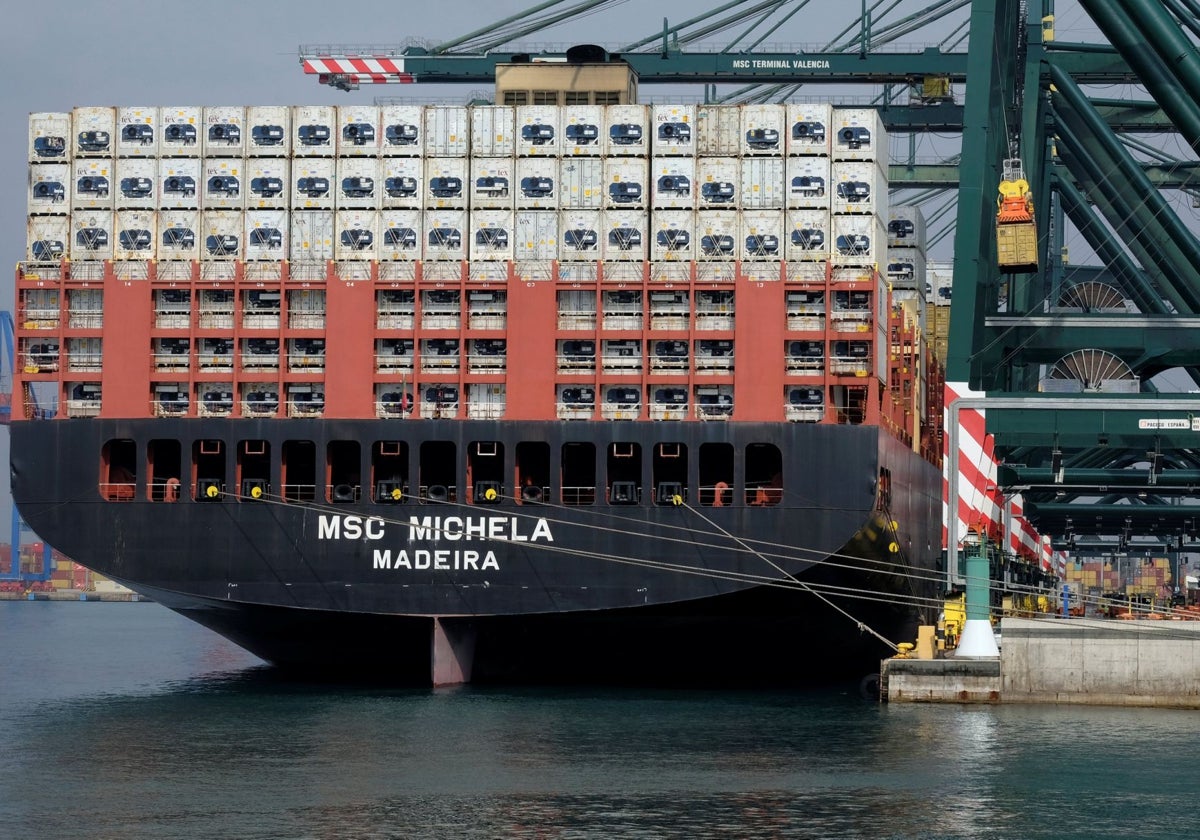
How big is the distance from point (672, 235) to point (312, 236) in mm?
9363

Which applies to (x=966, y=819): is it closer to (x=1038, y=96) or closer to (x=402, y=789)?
(x=402, y=789)

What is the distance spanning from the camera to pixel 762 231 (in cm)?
4981

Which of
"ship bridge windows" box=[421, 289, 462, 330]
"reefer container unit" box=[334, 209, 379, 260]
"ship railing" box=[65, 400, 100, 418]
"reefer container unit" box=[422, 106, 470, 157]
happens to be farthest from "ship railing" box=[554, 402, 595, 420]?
"ship railing" box=[65, 400, 100, 418]

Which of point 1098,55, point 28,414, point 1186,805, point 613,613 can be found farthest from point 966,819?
point 1098,55

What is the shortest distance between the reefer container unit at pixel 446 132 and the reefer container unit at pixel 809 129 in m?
8.40

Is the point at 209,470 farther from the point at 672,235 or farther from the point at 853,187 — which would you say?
the point at 853,187

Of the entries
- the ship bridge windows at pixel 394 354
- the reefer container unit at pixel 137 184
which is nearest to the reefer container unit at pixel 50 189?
the reefer container unit at pixel 137 184

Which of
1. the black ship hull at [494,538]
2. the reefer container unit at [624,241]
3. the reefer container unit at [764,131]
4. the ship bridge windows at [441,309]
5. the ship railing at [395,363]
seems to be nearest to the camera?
the black ship hull at [494,538]

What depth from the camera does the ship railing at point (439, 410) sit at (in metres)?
48.7

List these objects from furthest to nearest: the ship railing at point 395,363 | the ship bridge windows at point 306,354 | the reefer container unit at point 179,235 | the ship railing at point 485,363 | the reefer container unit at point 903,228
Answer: the reefer container unit at point 903,228 < the reefer container unit at point 179,235 < the ship bridge windows at point 306,354 < the ship railing at point 395,363 < the ship railing at point 485,363

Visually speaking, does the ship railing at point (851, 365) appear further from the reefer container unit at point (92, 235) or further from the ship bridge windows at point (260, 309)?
the reefer container unit at point (92, 235)

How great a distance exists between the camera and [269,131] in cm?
5091

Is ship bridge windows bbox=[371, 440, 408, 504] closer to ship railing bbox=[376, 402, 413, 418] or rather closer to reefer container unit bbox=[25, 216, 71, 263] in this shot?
ship railing bbox=[376, 402, 413, 418]

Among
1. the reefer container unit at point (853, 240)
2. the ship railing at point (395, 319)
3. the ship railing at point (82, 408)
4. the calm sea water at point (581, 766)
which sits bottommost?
the calm sea water at point (581, 766)
